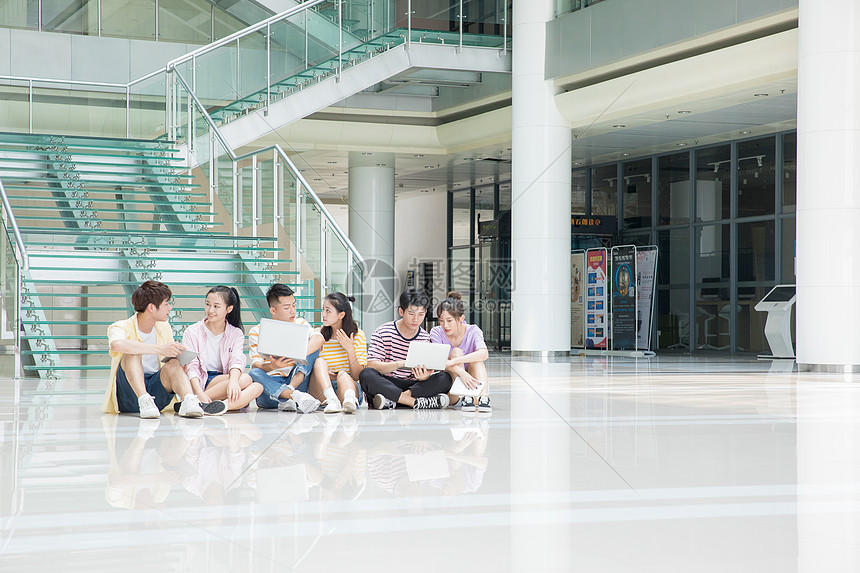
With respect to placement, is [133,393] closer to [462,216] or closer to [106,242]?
[106,242]

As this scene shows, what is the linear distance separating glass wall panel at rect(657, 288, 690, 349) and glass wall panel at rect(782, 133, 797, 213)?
3.14 metres

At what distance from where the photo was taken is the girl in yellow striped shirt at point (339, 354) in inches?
295

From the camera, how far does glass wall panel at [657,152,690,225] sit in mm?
20156

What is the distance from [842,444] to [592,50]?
1064cm

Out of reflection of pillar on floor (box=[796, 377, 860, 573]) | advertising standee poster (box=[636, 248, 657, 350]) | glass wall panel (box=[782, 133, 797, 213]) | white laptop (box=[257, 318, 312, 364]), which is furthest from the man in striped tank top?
glass wall panel (box=[782, 133, 797, 213])

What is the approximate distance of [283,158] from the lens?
13.0 m

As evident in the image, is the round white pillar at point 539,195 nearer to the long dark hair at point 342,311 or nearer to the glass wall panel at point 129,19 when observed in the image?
the long dark hair at point 342,311

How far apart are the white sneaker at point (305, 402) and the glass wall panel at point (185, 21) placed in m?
16.9

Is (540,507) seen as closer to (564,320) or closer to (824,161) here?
(824,161)

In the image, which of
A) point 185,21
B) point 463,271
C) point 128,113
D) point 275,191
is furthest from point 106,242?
point 463,271

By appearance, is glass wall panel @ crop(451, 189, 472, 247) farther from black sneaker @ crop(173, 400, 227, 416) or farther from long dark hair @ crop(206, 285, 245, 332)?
black sneaker @ crop(173, 400, 227, 416)

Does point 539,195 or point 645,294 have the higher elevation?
point 539,195

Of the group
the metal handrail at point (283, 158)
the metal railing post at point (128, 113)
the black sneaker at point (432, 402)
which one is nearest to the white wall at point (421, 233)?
the metal railing post at point (128, 113)

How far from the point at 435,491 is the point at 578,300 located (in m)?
16.3
